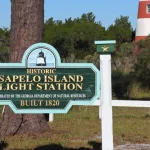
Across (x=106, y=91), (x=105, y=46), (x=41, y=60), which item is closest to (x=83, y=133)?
(x=106, y=91)

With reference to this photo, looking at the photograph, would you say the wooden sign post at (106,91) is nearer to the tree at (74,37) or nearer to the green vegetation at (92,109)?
the green vegetation at (92,109)

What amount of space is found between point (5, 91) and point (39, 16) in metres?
2.93

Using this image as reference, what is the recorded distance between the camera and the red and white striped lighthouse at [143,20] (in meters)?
45.5

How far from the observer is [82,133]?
11.1 metres

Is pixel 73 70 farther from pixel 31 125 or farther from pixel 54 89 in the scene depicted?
pixel 31 125

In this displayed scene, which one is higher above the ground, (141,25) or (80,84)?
(141,25)

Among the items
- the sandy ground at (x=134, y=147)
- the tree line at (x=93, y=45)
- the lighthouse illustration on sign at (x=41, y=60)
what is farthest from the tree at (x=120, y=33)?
the lighthouse illustration on sign at (x=41, y=60)

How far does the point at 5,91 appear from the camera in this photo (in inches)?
307

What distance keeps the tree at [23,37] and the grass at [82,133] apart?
0.27 m

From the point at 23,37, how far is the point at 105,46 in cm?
301

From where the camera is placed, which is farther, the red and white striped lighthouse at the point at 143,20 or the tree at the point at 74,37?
the red and white striped lighthouse at the point at 143,20

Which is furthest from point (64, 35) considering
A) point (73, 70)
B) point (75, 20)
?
point (73, 70)

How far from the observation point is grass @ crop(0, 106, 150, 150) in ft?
31.9

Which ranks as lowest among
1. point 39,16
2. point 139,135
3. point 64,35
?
point 139,135
